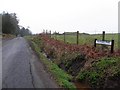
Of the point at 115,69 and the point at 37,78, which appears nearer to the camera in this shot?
the point at 115,69

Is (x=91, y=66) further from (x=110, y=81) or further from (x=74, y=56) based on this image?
(x=74, y=56)

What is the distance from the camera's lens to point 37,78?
13672 mm

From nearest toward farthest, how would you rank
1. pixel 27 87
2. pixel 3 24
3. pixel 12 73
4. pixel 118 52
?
pixel 27 87
pixel 12 73
pixel 118 52
pixel 3 24

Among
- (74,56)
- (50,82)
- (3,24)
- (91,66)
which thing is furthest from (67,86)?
(3,24)

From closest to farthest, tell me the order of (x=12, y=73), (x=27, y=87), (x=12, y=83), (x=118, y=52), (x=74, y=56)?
1. (x=27, y=87)
2. (x=12, y=83)
3. (x=12, y=73)
4. (x=118, y=52)
5. (x=74, y=56)

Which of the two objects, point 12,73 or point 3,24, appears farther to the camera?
point 3,24

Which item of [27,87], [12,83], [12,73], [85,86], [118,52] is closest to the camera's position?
[27,87]

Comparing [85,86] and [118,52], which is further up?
[118,52]

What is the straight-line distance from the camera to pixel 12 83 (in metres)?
12.4

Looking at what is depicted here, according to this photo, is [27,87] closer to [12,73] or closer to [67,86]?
[67,86]

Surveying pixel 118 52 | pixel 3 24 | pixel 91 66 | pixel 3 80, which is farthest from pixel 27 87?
pixel 3 24

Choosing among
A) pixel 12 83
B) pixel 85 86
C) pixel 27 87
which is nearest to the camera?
pixel 27 87

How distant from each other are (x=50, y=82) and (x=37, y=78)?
3.02ft

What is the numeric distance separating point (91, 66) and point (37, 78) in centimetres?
260
